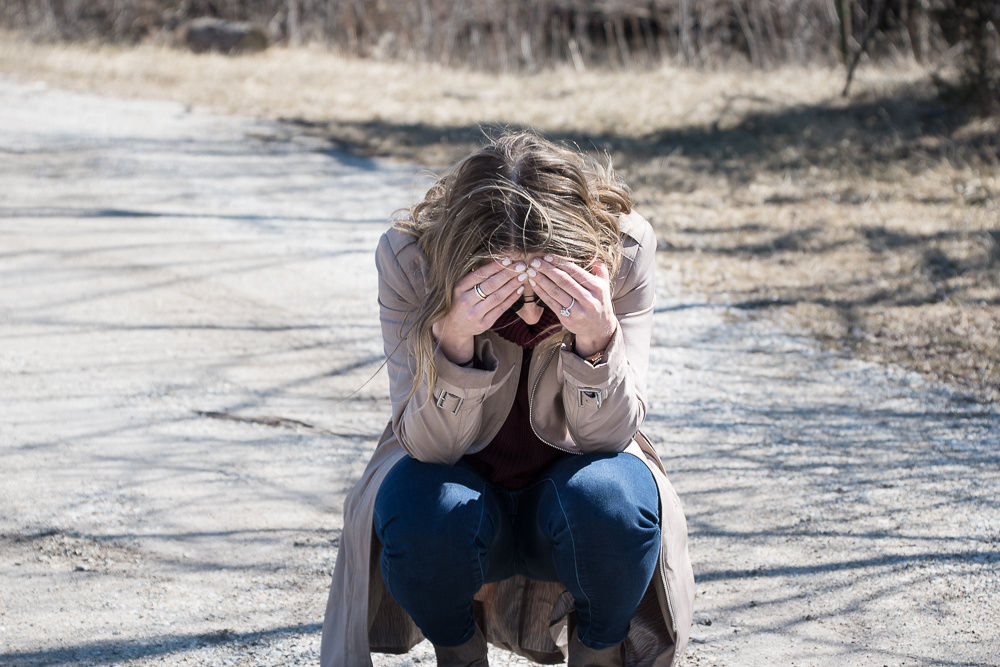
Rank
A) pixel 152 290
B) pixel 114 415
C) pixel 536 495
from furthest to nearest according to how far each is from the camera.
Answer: pixel 152 290
pixel 114 415
pixel 536 495

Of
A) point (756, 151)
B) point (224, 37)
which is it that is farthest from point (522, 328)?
point (224, 37)

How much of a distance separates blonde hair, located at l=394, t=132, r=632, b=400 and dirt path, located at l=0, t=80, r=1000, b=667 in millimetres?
938

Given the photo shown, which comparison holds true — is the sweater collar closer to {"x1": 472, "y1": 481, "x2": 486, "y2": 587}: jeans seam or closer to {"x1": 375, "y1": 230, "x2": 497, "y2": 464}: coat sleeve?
{"x1": 375, "y1": 230, "x2": 497, "y2": 464}: coat sleeve

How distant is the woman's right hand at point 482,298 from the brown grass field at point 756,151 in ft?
3.89

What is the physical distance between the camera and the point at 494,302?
1.77m

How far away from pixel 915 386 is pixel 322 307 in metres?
2.63

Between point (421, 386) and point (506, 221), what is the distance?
1.27ft

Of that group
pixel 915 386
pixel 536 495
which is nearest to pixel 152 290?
pixel 536 495

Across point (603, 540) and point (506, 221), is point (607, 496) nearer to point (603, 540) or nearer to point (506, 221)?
point (603, 540)

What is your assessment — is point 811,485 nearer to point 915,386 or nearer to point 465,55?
point 915,386

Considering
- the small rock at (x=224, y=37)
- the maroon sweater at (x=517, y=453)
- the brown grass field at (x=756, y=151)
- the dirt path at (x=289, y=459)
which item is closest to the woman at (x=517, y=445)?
the maroon sweater at (x=517, y=453)

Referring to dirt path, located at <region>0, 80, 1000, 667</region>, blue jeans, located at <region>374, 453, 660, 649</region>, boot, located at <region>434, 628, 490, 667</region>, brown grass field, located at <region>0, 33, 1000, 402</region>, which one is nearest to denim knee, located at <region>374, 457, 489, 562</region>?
blue jeans, located at <region>374, 453, 660, 649</region>

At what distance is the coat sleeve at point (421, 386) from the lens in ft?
5.93

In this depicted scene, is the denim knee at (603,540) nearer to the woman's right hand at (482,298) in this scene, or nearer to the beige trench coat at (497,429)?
the beige trench coat at (497,429)
